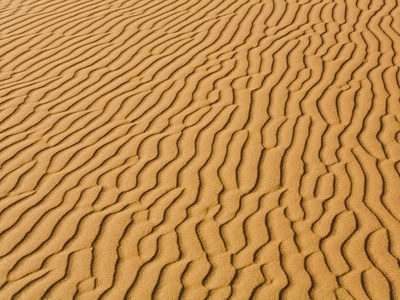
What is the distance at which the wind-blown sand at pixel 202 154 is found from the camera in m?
3.89

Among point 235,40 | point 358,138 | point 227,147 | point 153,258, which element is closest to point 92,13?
point 235,40

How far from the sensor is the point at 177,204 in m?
4.50

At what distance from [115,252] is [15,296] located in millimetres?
684

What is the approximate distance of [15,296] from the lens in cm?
374

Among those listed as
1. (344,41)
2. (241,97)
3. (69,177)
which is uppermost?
(69,177)

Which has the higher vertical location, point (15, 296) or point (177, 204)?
point (15, 296)

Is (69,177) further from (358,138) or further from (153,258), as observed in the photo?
(358,138)

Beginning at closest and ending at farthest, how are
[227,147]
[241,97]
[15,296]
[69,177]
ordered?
[15,296] → [69,177] → [227,147] → [241,97]

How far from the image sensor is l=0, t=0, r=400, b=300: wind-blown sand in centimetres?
389

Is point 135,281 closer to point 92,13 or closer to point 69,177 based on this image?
point 69,177

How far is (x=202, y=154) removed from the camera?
16.7 feet

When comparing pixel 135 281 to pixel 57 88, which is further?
pixel 57 88

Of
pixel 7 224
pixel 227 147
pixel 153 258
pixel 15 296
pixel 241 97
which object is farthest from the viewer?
pixel 241 97

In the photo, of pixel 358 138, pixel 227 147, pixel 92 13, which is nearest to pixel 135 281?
pixel 227 147
